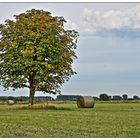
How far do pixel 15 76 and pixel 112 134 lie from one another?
44546mm

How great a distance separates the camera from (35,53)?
65.0 meters

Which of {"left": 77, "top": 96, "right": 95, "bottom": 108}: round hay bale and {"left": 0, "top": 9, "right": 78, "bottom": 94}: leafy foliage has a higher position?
{"left": 0, "top": 9, "right": 78, "bottom": 94}: leafy foliage

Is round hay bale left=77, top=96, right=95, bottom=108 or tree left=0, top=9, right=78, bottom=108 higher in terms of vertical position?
tree left=0, top=9, right=78, bottom=108

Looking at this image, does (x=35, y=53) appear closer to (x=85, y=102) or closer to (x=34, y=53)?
(x=34, y=53)

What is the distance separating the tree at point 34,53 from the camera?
64.4 metres

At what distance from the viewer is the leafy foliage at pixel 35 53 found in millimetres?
64438

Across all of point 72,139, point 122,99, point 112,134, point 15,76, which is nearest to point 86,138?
point 72,139

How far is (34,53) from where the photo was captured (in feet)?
213

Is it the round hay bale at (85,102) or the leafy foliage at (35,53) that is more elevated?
the leafy foliage at (35,53)

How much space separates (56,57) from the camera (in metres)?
65.6

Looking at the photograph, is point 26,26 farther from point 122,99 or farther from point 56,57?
point 122,99

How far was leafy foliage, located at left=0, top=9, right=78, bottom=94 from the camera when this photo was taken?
211ft

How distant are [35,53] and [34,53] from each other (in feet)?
0.47

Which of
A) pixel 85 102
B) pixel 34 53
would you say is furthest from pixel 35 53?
pixel 85 102
